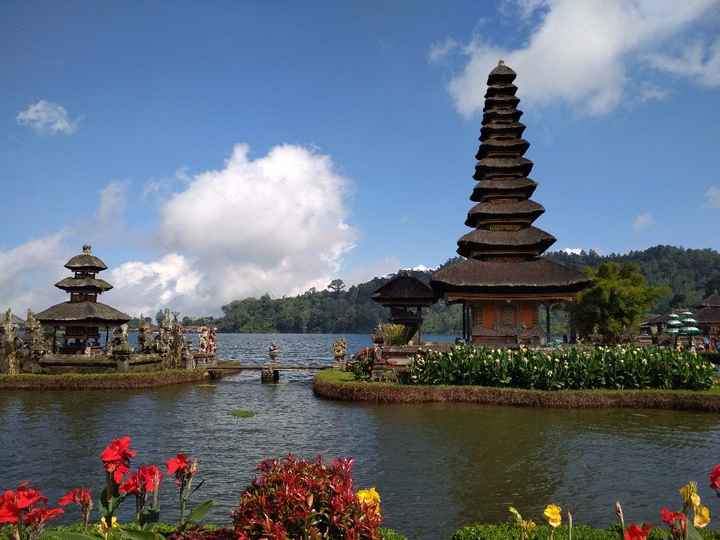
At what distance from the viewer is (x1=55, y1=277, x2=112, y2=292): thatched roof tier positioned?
127ft

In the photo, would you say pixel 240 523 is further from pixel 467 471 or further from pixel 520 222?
pixel 520 222

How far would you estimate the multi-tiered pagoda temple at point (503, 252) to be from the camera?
32156mm

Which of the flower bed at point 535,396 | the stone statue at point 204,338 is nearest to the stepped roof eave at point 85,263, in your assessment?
the stone statue at point 204,338

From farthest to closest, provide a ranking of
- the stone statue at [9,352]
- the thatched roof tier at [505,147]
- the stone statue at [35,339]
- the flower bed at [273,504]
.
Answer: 1. the thatched roof tier at [505,147]
2. the stone statue at [35,339]
3. the stone statue at [9,352]
4. the flower bed at [273,504]

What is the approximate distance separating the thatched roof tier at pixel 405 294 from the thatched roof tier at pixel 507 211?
19.6ft

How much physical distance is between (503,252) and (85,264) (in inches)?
1117

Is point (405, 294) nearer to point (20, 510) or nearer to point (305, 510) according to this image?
point (305, 510)

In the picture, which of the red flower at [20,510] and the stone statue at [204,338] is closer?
the red flower at [20,510]

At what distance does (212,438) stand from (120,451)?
13229 millimetres

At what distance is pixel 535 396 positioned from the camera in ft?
77.3

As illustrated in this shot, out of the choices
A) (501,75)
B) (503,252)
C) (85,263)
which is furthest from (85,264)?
(501,75)

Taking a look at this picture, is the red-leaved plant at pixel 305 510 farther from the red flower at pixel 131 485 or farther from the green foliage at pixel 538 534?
the green foliage at pixel 538 534

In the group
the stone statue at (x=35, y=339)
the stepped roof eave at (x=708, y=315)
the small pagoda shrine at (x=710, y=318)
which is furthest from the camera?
the stepped roof eave at (x=708, y=315)

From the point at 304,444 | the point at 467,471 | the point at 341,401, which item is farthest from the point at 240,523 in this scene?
the point at 341,401
